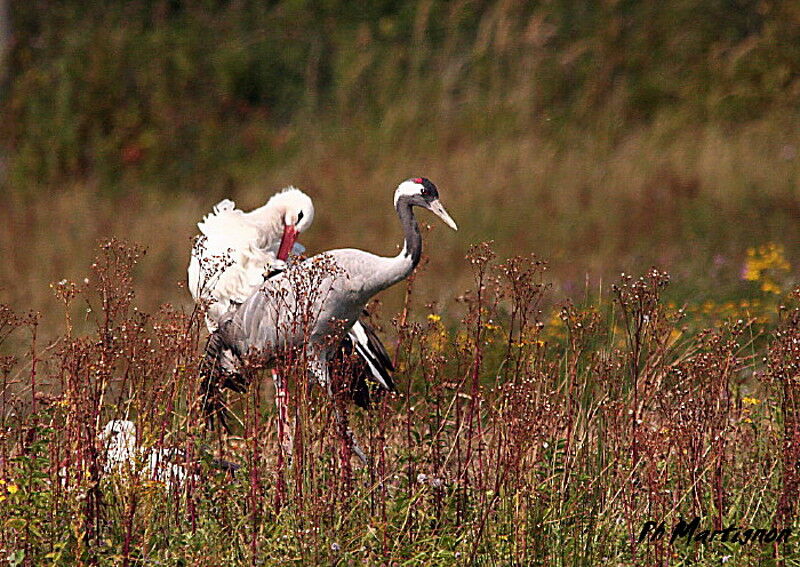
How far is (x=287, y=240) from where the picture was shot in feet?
25.1

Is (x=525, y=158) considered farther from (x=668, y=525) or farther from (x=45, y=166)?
(x=668, y=525)

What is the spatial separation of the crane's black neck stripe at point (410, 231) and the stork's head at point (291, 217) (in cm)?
122

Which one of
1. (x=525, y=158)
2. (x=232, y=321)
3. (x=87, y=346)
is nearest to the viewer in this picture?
(x=87, y=346)

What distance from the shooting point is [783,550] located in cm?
432

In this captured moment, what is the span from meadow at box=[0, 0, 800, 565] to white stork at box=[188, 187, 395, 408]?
256 mm

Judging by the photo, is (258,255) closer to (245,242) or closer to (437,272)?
(245,242)

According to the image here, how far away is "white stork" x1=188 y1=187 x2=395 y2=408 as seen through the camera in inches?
265

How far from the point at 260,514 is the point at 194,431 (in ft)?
0.96

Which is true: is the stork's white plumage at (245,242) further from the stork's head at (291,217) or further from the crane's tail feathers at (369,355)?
the crane's tail feathers at (369,355)

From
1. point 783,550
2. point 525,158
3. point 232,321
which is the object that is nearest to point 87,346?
point 783,550

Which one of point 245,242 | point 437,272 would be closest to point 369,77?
point 437,272

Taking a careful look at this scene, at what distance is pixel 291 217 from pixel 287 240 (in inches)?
4.6

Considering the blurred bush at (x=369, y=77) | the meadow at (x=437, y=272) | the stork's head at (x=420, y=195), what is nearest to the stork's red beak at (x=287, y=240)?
the meadow at (x=437, y=272)

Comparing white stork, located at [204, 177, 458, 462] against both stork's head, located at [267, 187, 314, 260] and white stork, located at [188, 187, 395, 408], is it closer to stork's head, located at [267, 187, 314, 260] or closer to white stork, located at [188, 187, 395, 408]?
white stork, located at [188, 187, 395, 408]
